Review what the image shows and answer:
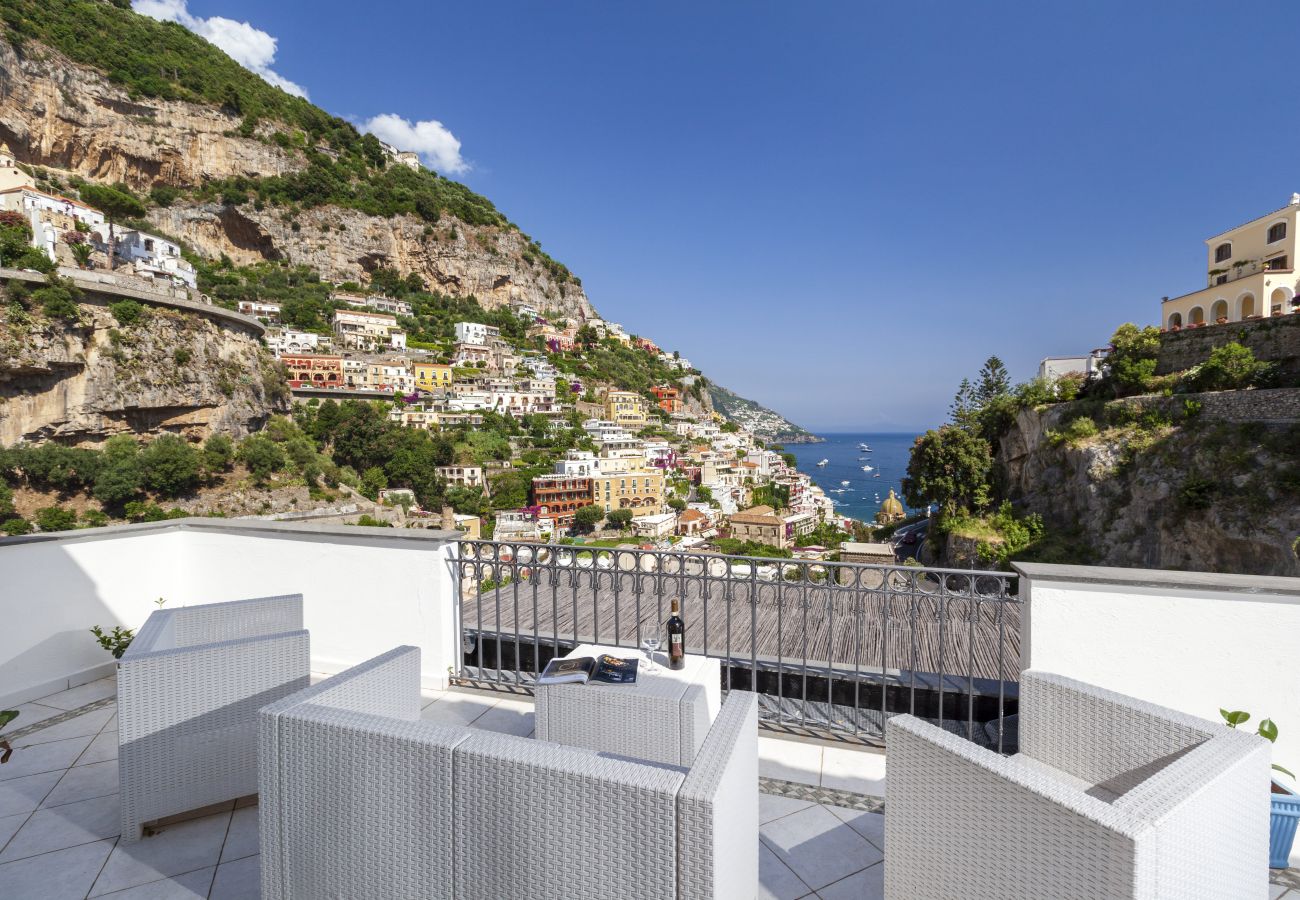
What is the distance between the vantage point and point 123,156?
5062cm

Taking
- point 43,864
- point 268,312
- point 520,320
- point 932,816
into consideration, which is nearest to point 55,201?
point 268,312

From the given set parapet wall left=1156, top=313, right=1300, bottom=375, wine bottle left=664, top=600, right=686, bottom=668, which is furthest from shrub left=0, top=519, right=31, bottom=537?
parapet wall left=1156, top=313, right=1300, bottom=375

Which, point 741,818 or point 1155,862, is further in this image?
point 741,818

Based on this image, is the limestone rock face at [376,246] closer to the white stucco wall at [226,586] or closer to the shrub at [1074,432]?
the white stucco wall at [226,586]

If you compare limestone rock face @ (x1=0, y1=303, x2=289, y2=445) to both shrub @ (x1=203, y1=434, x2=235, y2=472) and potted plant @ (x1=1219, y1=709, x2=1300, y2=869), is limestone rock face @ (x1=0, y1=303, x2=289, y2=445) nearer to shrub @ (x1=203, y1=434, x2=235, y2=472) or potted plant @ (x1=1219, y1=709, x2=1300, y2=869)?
shrub @ (x1=203, y1=434, x2=235, y2=472)

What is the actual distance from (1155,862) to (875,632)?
15.1 ft

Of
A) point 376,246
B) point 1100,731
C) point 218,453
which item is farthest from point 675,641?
point 376,246

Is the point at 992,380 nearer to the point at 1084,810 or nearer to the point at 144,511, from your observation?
the point at 1084,810

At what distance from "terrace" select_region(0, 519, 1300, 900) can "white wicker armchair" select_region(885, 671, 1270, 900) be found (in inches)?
25.2

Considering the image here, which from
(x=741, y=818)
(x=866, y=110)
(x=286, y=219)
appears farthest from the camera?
(x=286, y=219)

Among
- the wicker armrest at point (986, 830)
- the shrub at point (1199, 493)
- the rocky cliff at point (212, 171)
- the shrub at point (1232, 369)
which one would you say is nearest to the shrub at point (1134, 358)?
the shrub at point (1232, 369)

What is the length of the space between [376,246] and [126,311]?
44.4 meters

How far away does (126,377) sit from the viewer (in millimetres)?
29984

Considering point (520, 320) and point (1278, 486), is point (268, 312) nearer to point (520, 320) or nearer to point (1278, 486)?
point (520, 320)
